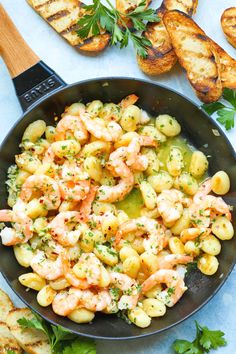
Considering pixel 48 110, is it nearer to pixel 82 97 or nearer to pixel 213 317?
pixel 82 97

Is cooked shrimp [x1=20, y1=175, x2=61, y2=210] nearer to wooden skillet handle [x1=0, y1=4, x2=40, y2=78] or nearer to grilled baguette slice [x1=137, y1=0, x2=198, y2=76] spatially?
wooden skillet handle [x1=0, y1=4, x2=40, y2=78]

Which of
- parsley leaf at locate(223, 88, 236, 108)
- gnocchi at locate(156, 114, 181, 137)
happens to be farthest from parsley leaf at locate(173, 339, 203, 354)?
parsley leaf at locate(223, 88, 236, 108)

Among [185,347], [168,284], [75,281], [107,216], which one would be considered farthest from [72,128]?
[185,347]

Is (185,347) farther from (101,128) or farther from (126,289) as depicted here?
(101,128)

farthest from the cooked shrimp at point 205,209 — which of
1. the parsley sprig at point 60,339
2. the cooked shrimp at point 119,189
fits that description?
the parsley sprig at point 60,339

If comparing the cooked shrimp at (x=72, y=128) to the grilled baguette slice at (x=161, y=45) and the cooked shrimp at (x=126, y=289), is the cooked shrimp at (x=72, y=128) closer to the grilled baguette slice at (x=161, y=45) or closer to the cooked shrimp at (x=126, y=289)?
the grilled baguette slice at (x=161, y=45)
